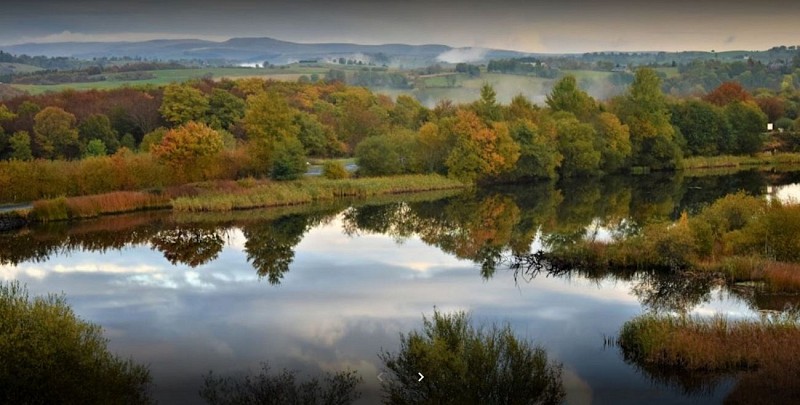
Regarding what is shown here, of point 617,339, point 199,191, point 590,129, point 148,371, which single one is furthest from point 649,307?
point 590,129

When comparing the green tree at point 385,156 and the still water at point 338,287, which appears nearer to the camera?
the still water at point 338,287

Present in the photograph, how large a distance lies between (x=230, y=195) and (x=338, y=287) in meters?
20.2

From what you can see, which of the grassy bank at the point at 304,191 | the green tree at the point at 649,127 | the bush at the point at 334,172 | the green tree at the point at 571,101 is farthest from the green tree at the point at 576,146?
the bush at the point at 334,172

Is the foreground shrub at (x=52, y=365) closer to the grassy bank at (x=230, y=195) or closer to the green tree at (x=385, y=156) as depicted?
the grassy bank at (x=230, y=195)

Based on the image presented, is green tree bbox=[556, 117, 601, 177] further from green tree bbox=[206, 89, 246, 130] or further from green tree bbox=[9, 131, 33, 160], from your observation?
green tree bbox=[9, 131, 33, 160]

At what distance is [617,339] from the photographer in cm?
2106

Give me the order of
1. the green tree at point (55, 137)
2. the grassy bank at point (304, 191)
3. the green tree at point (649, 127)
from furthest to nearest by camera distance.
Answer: the green tree at point (649, 127) → the green tree at point (55, 137) → the grassy bank at point (304, 191)

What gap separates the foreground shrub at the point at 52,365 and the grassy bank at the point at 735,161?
5901cm

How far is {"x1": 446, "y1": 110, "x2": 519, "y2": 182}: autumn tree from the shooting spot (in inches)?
2247

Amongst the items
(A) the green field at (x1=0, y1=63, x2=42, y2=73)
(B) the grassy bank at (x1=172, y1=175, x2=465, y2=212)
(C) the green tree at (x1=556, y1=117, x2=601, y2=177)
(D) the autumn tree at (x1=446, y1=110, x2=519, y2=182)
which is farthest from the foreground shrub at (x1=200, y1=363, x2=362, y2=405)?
(A) the green field at (x1=0, y1=63, x2=42, y2=73)

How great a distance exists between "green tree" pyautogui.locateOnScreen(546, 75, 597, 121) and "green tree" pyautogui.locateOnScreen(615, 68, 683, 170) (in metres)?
2.95

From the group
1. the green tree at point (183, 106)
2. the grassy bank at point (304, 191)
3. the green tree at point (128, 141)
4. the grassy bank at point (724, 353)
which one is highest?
the green tree at point (183, 106)

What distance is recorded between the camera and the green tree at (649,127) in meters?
68.0

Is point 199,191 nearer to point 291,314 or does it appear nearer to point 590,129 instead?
point 291,314
